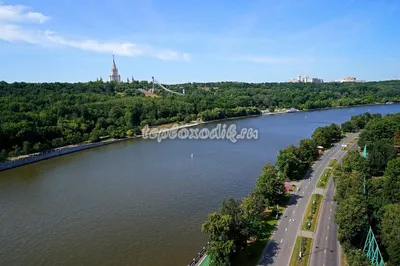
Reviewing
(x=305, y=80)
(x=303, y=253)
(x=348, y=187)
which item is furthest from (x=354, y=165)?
(x=305, y=80)

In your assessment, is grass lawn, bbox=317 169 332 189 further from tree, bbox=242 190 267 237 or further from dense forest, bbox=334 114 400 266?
tree, bbox=242 190 267 237

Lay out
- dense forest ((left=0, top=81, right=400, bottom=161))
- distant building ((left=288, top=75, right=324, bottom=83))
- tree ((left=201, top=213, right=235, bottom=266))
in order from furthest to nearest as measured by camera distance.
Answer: distant building ((left=288, top=75, right=324, bottom=83)) < dense forest ((left=0, top=81, right=400, bottom=161)) < tree ((left=201, top=213, right=235, bottom=266))

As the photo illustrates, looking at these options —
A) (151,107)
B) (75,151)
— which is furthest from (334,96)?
(75,151)

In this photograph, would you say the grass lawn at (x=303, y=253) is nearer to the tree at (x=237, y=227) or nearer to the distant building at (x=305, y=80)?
the tree at (x=237, y=227)

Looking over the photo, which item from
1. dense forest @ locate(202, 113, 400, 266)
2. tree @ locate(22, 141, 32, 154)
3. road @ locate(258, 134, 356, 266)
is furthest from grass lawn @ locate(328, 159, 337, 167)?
tree @ locate(22, 141, 32, 154)

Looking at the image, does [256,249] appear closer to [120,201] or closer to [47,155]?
[120,201]

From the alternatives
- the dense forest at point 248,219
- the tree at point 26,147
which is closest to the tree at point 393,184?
the dense forest at point 248,219
